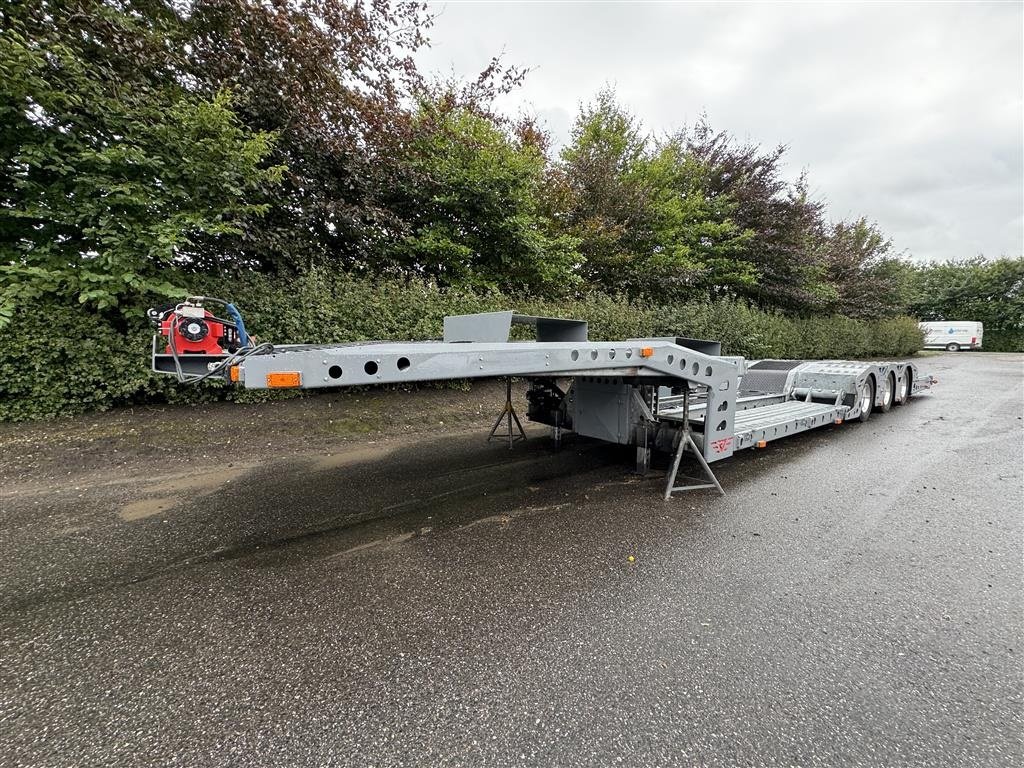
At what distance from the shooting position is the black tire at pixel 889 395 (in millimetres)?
7700

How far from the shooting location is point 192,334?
2529 mm

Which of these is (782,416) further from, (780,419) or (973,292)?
(973,292)

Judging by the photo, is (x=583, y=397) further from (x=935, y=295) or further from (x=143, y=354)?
(x=935, y=295)

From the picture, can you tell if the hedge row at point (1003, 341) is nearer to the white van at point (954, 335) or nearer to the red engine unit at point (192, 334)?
the white van at point (954, 335)

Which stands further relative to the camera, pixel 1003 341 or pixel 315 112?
pixel 1003 341

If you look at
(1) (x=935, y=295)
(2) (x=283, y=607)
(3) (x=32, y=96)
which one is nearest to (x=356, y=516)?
(2) (x=283, y=607)

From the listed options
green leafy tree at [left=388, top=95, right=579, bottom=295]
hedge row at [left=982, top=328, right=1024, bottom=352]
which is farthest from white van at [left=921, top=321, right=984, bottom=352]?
green leafy tree at [left=388, top=95, right=579, bottom=295]

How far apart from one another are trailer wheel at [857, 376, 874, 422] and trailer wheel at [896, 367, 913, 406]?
1802 mm

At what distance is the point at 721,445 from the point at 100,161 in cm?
724

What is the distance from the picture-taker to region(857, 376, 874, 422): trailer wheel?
6906mm

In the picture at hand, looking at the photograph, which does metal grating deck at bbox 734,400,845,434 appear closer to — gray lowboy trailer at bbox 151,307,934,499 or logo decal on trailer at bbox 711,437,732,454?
gray lowboy trailer at bbox 151,307,934,499

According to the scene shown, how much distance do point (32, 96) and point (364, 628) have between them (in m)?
6.50

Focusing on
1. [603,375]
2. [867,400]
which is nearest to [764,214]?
[867,400]

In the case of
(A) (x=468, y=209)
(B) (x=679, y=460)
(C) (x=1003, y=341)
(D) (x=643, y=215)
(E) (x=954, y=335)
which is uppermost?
(D) (x=643, y=215)
